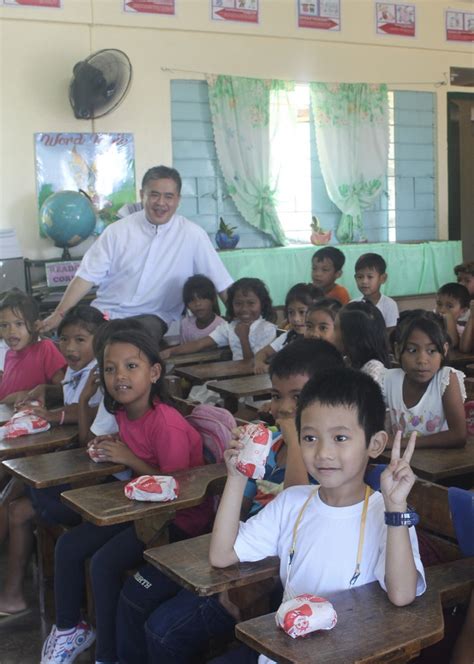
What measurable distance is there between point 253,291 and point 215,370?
0.74 meters

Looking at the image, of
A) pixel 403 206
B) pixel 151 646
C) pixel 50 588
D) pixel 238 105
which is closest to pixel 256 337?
pixel 50 588

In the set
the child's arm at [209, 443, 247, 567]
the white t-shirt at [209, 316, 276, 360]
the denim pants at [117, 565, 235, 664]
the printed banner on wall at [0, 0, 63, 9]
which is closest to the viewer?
the child's arm at [209, 443, 247, 567]

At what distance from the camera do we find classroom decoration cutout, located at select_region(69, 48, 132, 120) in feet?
21.6

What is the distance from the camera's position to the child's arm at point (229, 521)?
1787mm

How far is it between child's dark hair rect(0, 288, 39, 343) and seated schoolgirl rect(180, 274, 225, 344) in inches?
44.1

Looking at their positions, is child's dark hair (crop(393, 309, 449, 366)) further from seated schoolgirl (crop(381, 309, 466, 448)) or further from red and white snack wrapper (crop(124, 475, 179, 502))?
red and white snack wrapper (crop(124, 475, 179, 502))

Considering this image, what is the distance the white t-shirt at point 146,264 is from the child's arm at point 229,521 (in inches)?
119

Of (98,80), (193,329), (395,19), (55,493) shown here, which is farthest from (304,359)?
(395,19)

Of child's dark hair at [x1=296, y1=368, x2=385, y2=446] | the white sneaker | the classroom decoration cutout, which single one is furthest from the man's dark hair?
child's dark hair at [x1=296, y1=368, x2=385, y2=446]

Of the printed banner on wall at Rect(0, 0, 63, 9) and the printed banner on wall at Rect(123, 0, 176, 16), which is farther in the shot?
the printed banner on wall at Rect(123, 0, 176, 16)

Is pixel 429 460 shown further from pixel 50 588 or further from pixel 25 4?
pixel 25 4

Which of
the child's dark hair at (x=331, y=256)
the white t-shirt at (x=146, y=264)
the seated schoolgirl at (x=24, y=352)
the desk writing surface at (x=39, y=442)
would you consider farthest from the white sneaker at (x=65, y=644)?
the child's dark hair at (x=331, y=256)

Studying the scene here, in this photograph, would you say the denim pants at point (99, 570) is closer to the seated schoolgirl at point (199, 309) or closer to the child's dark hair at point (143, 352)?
the child's dark hair at point (143, 352)

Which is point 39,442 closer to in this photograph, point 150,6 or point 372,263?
point 372,263
